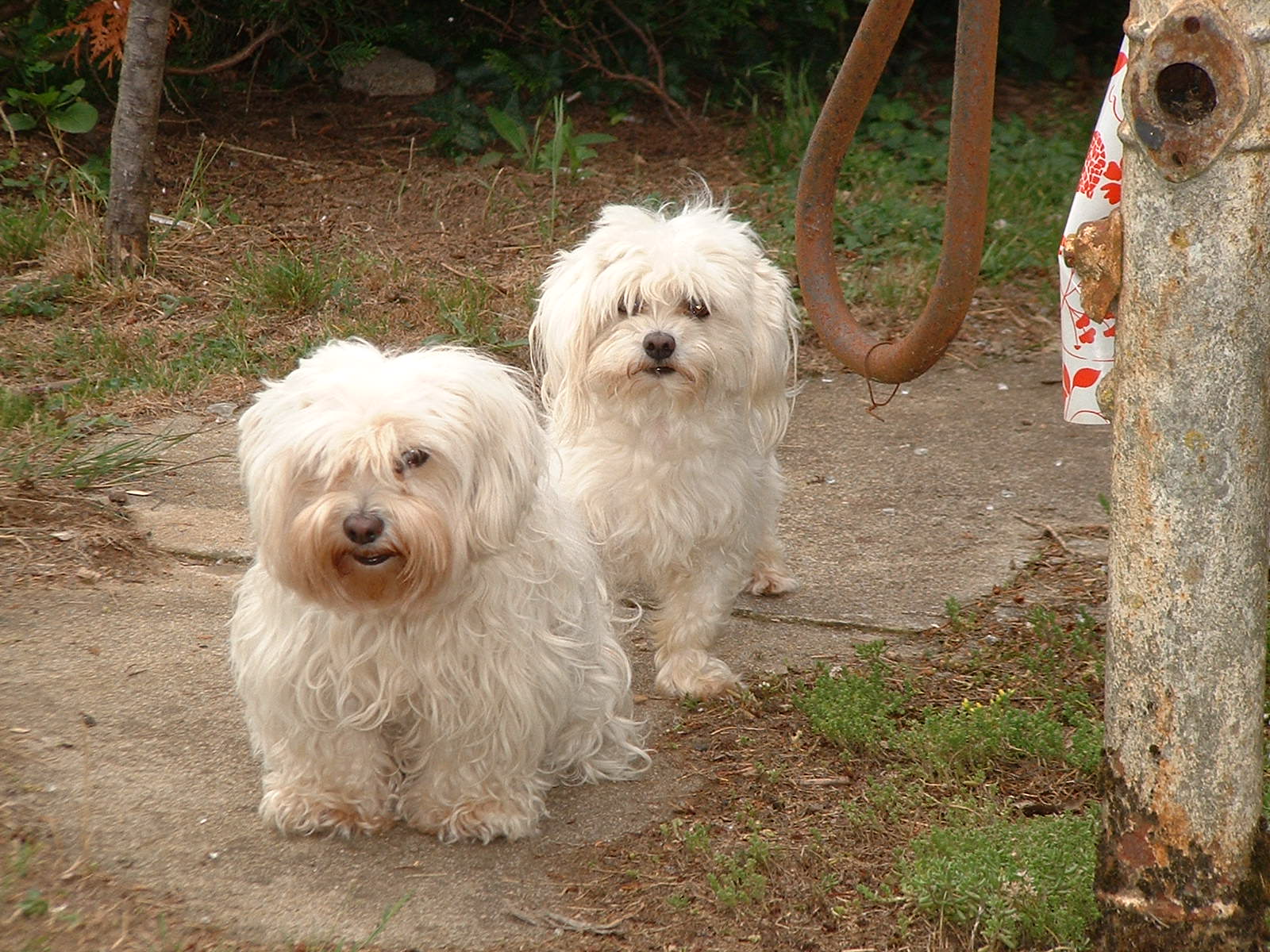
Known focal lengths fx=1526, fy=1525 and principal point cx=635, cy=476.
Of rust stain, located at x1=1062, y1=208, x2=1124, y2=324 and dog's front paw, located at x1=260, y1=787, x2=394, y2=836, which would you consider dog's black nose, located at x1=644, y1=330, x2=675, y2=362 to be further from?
rust stain, located at x1=1062, y1=208, x2=1124, y2=324

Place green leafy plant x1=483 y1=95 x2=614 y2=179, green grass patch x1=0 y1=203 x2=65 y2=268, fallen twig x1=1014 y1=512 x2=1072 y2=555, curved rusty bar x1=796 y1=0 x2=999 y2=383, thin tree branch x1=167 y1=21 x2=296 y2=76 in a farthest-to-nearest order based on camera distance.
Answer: thin tree branch x1=167 y1=21 x2=296 y2=76, green leafy plant x1=483 y1=95 x2=614 y2=179, green grass patch x1=0 y1=203 x2=65 y2=268, fallen twig x1=1014 y1=512 x2=1072 y2=555, curved rusty bar x1=796 y1=0 x2=999 y2=383

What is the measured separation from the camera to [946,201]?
9.24ft

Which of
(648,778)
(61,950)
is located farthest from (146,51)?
(61,950)

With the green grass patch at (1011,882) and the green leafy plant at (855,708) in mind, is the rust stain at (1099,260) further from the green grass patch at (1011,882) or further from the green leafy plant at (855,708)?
the green leafy plant at (855,708)

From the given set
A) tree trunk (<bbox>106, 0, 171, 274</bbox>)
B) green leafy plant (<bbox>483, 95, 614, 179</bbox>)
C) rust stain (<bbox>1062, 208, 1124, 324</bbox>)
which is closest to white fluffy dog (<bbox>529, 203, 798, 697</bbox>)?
rust stain (<bbox>1062, 208, 1124, 324</bbox>)

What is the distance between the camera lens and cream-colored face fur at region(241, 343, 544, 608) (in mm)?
2768

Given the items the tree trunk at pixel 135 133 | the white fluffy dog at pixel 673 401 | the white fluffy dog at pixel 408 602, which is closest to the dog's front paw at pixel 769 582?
the white fluffy dog at pixel 673 401

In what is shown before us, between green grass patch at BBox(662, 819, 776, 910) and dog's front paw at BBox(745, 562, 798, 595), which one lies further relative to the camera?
dog's front paw at BBox(745, 562, 798, 595)

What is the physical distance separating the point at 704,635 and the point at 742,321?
822 millimetres

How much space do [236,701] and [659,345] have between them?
4.40 feet

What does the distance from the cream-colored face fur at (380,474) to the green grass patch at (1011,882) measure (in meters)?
1.02

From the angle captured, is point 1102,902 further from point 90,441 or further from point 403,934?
point 90,441

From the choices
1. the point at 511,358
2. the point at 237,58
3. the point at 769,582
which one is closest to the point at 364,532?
the point at 769,582

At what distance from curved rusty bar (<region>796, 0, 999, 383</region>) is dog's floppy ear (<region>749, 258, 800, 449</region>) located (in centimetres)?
88
